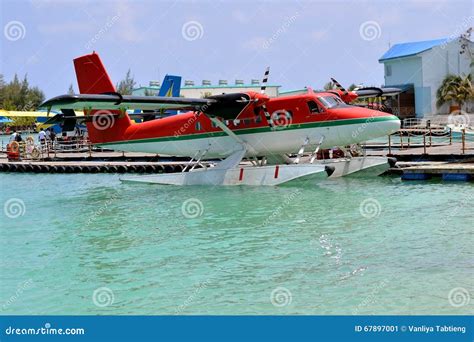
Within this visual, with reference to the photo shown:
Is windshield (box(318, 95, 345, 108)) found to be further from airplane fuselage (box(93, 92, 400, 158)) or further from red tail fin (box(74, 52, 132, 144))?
red tail fin (box(74, 52, 132, 144))

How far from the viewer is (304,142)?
20.7 metres

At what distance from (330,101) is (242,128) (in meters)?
2.95

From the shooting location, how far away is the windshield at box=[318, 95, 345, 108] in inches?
799

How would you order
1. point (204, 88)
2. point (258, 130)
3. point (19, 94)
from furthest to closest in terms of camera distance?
point (19, 94) < point (204, 88) < point (258, 130)

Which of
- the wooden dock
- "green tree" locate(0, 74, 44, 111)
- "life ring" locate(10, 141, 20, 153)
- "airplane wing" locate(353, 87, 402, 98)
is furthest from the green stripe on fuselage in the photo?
"green tree" locate(0, 74, 44, 111)

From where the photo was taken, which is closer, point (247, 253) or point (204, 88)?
point (247, 253)

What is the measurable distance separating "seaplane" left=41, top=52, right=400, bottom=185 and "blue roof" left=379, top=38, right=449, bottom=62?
38218 mm

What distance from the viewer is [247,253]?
37.9 feet

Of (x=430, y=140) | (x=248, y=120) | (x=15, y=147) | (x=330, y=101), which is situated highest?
(x=330, y=101)

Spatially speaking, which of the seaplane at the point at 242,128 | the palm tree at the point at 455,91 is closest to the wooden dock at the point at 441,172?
the seaplane at the point at 242,128

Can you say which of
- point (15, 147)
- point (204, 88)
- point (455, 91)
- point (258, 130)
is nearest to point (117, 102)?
point (258, 130)

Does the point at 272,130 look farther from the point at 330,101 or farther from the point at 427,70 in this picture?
the point at 427,70
